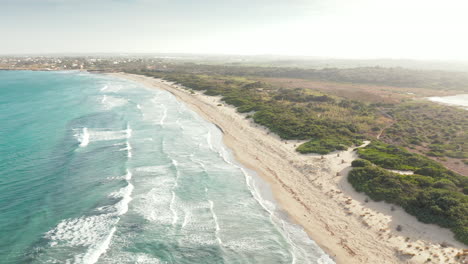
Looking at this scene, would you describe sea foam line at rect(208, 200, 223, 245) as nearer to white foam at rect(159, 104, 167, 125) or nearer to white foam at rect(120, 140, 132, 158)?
white foam at rect(120, 140, 132, 158)

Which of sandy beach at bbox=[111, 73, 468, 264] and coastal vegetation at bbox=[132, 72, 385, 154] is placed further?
coastal vegetation at bbox=[132, 72, 385, 154]

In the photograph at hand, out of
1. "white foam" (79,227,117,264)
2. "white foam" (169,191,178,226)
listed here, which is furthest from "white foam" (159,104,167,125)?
"white foam" (79,227,117,264)

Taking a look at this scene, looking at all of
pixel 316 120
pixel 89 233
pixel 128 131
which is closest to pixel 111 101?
pixel 128 131

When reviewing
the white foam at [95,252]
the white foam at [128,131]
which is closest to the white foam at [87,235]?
the white foam at [95,252]

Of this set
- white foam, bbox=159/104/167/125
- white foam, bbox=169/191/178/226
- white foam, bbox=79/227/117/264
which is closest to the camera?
white foam, bbox=79/227/117/264

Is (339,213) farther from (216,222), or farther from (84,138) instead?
(84,138)

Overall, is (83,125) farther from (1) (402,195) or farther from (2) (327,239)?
(1) (402,195)

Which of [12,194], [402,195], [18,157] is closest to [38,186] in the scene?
[12,194]
